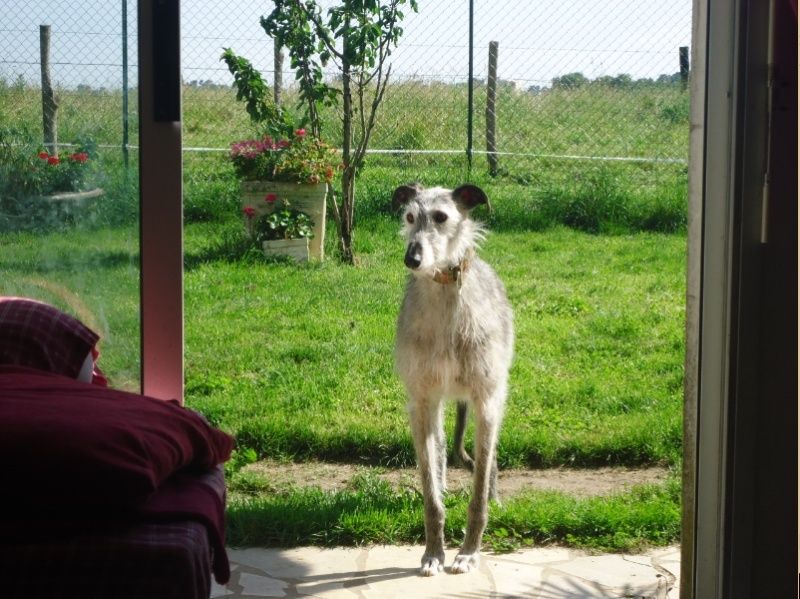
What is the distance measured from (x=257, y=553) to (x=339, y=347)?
2.29 meters

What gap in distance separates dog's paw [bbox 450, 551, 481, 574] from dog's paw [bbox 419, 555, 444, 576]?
1.8 inches

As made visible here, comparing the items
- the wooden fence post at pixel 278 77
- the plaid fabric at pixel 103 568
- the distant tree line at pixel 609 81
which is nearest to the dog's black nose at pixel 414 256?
the plaid fabric at pixel 103 568

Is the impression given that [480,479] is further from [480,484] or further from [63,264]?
[63,264]

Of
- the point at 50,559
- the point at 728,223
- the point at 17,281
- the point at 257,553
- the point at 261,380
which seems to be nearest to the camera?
the point at 50,559

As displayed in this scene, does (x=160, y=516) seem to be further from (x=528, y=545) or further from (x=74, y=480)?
(x=528, y=545)

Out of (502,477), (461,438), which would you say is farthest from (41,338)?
(502,477)

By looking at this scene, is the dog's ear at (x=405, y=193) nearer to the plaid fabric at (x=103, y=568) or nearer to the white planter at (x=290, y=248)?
the plaid fabric at (x=103, y=568)

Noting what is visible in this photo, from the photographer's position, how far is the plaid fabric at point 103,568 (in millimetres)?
1882

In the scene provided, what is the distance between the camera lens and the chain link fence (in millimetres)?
7898

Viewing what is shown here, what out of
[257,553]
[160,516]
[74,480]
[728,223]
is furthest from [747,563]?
[257,553]

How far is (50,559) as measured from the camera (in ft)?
6.22

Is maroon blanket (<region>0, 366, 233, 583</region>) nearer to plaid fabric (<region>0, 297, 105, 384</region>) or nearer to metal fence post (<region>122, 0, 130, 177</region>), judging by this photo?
plaid fabric (<region>0, 297, 105, 384</region>)

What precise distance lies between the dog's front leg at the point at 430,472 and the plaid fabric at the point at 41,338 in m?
1.53

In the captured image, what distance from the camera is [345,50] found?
287 inches
